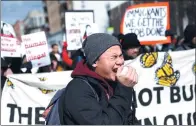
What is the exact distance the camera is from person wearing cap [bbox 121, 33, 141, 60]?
646 centimetres

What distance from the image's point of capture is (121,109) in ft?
7.61

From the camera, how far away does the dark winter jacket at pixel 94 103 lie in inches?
90.8

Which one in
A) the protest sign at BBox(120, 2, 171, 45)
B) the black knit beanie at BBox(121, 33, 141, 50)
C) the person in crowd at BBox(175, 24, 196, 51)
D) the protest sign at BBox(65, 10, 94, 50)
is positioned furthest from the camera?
the protest sign at BBox(65, 10, 94, 50)

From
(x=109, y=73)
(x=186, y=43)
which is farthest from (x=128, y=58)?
(x=109, y=73)

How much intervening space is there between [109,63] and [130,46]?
13.5 ft

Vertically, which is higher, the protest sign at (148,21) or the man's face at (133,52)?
the protest sign at (148,21)

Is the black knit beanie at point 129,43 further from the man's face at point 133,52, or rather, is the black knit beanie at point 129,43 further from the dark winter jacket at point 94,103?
the dark winter jacket at point 94,103

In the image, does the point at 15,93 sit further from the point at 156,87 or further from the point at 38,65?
the point at 156,87

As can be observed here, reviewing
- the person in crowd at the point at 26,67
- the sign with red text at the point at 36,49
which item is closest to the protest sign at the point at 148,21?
the sign with red text at the point at 36,49

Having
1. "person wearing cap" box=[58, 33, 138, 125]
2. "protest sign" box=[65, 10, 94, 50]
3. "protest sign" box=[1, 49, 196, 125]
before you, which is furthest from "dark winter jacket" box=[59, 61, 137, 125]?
"protest sign" box=[65, 10, 94, 50]

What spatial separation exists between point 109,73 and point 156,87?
13.5 feet

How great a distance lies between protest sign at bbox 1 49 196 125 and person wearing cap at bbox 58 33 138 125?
3909 millimetres

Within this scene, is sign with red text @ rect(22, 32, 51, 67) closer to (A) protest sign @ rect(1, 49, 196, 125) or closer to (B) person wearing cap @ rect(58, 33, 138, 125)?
(A) protest sign @ rect(1, 49, 196, 125)

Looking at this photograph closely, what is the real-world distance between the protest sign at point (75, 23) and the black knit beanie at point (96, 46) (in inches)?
241
